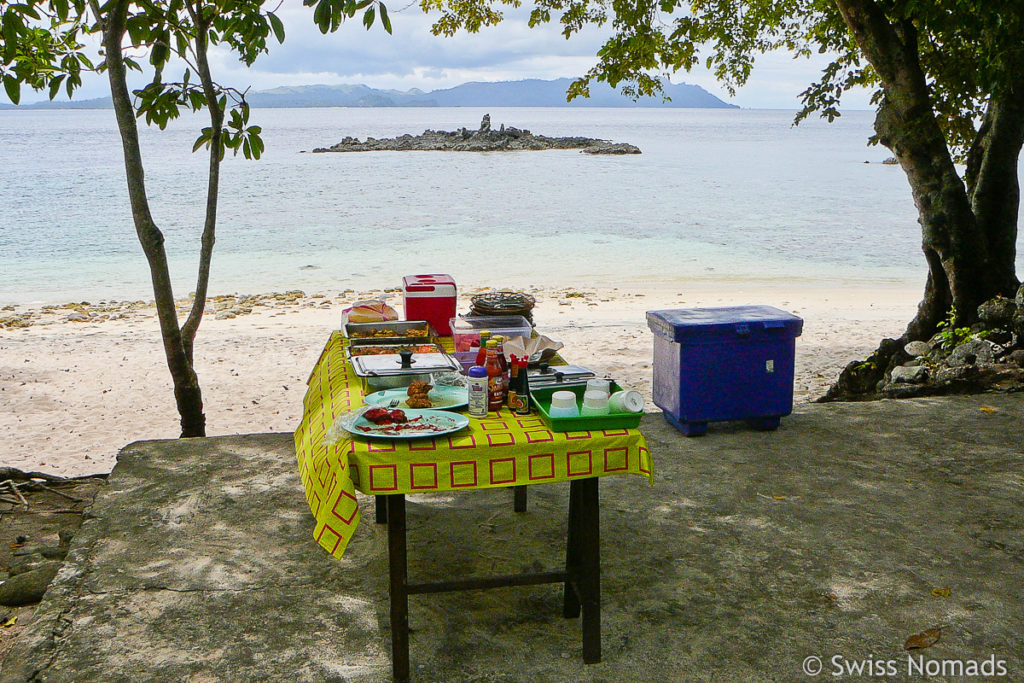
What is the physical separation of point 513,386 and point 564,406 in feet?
1.05

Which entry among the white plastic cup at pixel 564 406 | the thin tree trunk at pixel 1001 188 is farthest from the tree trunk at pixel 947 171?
the white plastic cup at pixel 564 406

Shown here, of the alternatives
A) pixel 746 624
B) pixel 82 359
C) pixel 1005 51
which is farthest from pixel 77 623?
pixel 82 359

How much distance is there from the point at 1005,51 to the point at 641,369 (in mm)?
4432

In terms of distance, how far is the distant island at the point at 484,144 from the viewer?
64188mm

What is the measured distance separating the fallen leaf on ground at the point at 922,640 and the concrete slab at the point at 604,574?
0.09 feet

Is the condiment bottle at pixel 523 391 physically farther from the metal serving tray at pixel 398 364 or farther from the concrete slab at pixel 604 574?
the concrete slab at pixel 604 574

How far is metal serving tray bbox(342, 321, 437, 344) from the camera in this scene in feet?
12.9

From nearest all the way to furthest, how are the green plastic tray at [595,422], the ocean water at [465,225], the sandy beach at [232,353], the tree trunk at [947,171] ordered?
the green plastic tray at [595,422]
the tree trunk at [947,171]
the sandy beach at [232,353]
the ocean water at [465,225]

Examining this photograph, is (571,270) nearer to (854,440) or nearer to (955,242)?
(955,242)

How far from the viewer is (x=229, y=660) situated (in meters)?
2.89

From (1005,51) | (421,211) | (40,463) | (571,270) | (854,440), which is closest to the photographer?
(854,440)

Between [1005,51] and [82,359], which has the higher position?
[1005,51]

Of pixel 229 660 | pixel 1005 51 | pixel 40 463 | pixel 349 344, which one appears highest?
pixel 1005 51

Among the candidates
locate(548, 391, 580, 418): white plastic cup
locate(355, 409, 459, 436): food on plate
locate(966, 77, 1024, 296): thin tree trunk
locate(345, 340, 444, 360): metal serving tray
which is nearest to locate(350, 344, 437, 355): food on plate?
locate(345, 340, 444, 360): metal serving tray
